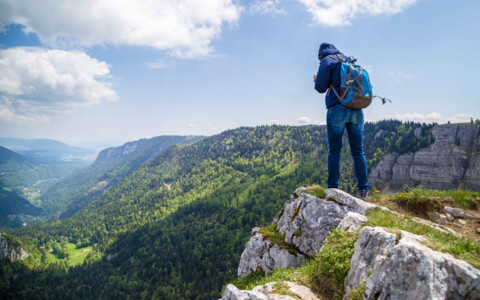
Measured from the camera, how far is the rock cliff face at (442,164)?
116225 millimetres

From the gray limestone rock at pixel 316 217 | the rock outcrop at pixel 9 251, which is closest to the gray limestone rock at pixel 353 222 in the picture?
the gray limestone rock at pixel 316 217

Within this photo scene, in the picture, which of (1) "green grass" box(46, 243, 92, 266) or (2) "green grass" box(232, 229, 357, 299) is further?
(1) "green grass" box(46, 243, 92, 266)

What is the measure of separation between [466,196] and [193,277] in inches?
4985

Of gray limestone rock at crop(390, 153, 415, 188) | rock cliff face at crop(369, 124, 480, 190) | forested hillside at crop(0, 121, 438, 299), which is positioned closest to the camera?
forested hillside at crop(0, 121, 438, 299)

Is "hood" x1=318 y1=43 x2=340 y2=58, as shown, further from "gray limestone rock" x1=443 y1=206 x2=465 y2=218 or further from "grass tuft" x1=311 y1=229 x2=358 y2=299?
"gray limestone rock" x1=443 y1=206 x2=465 y2=218

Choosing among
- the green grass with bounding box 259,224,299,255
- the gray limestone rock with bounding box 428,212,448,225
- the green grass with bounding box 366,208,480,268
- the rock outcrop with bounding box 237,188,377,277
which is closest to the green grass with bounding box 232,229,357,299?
the rock outcrop with bounding box 237,188,377,277

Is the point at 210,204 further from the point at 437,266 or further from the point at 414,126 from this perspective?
the point at 437,266

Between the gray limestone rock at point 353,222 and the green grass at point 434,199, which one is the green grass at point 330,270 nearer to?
the gray limestone rock at point 353,222

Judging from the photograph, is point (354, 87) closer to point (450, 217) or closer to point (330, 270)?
point (450, 217)

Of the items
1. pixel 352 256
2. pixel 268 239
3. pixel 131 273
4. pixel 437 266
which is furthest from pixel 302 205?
pixel 131 273

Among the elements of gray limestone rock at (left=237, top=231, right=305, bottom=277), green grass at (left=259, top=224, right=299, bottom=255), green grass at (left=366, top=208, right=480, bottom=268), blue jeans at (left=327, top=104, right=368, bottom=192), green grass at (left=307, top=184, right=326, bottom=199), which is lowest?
gray limestone rock at (left=237, top=231, right=305, bottom=277)

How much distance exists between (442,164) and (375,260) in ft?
554

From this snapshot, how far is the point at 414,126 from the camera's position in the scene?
173750 millimetres

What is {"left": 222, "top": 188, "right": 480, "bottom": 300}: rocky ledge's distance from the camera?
3.44 meters
